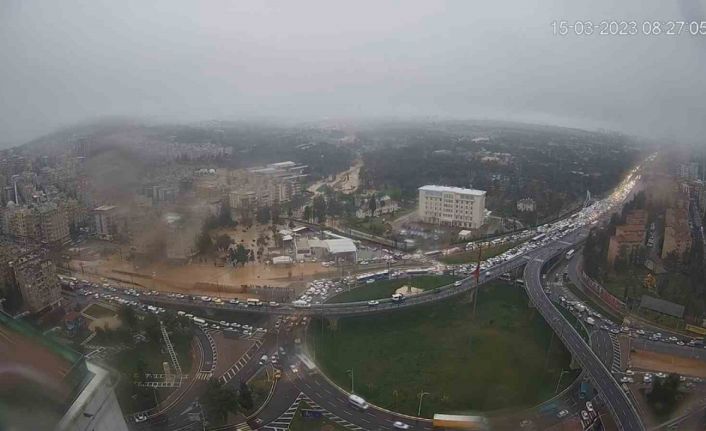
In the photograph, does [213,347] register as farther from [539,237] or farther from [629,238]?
[539,237]

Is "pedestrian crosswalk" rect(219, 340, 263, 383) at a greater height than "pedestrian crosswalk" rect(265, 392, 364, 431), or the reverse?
"pedestrian crosswalk" rect(219, 340, 263, 383)

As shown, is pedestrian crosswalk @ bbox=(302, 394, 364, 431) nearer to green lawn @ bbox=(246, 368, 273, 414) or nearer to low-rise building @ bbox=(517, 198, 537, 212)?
green lawn @ bbox=(246, 368, 273, 414)

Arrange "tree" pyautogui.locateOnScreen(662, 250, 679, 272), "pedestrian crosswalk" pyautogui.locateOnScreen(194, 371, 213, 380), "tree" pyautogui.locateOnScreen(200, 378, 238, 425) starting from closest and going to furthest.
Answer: "tree" pyautogui.locateOnScreen(200, 378, 238, 425), "pedestrian crosswalk" pyautogui.locateOnScreen(194, 371, 213, 380), "tree" pyautogui.locateOnScreen(662, 250, 679, 272)

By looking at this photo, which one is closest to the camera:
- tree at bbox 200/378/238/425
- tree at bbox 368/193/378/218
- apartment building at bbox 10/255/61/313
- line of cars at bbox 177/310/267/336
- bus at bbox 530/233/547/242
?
tree at bbox 200/378/238/425

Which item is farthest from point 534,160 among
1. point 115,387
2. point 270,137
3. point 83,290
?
point 115,387

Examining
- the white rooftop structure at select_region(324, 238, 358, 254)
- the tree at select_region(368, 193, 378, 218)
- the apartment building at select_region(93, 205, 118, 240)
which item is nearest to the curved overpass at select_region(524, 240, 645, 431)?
the white rooftop structure at select_region(324, 238, 358, 254)

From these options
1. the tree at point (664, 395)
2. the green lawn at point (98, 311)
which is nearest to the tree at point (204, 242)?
the green lawn at point (98, 311)

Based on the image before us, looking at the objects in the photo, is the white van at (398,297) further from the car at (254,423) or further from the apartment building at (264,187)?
the apartment building at (264,187)
